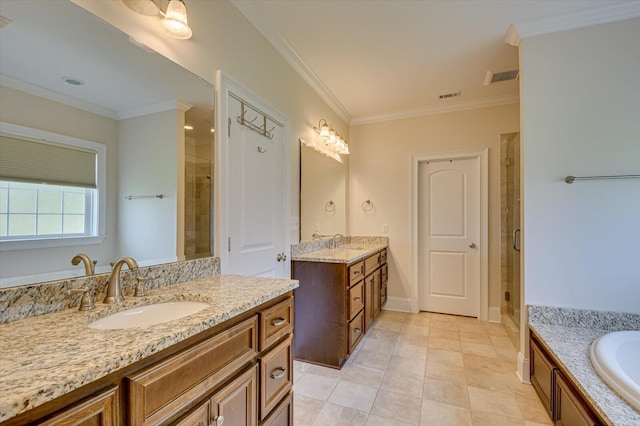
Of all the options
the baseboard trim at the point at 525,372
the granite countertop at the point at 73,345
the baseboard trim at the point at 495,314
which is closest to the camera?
the granite countertop at the point at 73,345

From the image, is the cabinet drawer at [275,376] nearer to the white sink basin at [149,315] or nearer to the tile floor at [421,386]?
the white sink basin at [149,315]

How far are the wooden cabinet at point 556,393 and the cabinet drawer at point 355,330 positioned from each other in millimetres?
1268

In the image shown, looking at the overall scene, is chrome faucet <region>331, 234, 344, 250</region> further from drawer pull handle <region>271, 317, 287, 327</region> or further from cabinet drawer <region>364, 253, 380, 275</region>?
drawer pull handle <region>271, 317, 287, 327</region>

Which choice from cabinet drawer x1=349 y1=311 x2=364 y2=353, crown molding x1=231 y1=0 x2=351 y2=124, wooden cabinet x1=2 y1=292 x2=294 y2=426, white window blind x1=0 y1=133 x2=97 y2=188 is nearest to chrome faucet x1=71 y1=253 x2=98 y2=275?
white window blind x1=0 y1=133 x2=97 y2=188

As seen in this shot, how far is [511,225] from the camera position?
3.17m

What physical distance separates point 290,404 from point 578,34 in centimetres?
299

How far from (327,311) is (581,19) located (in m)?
2.78

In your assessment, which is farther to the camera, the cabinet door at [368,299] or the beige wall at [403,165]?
the beige wall at [403,165]

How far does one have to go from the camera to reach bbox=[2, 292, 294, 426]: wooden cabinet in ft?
1.96

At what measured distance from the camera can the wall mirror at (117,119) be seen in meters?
0.91

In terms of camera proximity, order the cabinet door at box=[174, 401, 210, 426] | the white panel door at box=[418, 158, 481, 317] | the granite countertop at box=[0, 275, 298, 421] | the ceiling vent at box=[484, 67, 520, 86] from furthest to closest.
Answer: the white panel door at box=[418, 158, 481, 317] → the ceiling vent at box=[484, 67, 520, 86] → the cabinet door at box=[174, 401, 210, 426] → the granite countertop at box=[0, 275, 298, 421]

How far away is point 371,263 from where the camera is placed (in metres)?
2.92

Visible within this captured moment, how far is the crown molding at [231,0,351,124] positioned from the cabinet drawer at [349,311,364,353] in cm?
228

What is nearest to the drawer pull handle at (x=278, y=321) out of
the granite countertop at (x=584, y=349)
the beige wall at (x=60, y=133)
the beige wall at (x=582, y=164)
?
the beige wall at (x=60, y=133)
